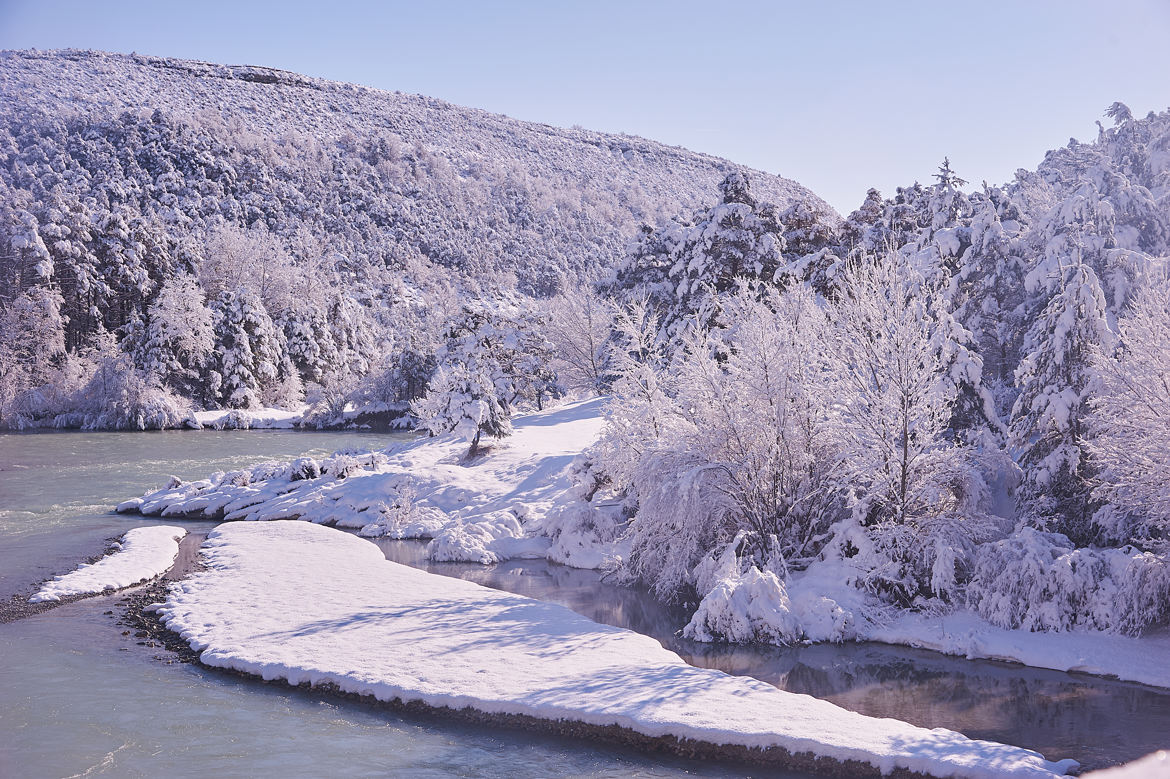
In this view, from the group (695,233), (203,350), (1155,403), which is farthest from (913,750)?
(203,350)

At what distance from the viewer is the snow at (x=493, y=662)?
1115 cm

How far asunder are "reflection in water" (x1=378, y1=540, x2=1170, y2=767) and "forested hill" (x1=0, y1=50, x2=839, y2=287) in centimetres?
6540

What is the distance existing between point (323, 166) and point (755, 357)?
100963mm

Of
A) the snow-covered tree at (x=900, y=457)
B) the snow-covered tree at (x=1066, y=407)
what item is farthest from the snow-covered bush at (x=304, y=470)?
the snow-covered tree at (x=1066, y=407)

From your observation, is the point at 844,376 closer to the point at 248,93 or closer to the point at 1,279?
the point at 1,279

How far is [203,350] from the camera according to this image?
183 ft

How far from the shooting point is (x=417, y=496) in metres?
27.6

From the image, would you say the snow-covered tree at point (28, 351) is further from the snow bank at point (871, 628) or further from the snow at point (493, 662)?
the snow bank at point (871, 628)

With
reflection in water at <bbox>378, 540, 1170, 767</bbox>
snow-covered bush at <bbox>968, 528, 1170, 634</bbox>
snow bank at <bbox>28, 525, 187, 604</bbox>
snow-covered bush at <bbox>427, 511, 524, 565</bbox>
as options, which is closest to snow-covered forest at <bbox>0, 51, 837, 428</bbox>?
snow-covered bush at <bbox>427, 511, 524, 565</bbox>

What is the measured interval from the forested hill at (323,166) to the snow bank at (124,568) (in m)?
51.3

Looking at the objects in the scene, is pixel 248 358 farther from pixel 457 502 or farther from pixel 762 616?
pixel 762 616

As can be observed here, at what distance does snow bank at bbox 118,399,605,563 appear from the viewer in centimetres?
2436

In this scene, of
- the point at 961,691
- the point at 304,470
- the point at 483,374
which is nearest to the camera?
the point at 961,691

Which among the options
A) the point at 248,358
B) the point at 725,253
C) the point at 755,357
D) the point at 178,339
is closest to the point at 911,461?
the point at 755,357
